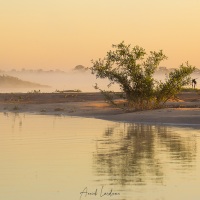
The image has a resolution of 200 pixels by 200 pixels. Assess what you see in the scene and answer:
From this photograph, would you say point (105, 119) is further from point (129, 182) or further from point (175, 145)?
point (129, 182)

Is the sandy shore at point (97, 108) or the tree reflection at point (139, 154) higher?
the sandy shore at point (97, 108)

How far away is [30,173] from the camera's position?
1795 cm

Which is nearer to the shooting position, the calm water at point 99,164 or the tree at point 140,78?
the calm water at point 99,164

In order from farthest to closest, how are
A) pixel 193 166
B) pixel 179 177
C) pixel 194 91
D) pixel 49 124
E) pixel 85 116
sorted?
pixel 194 91 < pixel 85 116 < pixel 49 124 < pixel 193 166 < pixel 179 177

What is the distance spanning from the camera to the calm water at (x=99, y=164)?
15.4 m

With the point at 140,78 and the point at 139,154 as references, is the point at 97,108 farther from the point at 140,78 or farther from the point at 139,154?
the point at 139,154

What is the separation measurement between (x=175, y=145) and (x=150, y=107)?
20552mm

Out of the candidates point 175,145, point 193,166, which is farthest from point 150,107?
point 193,166

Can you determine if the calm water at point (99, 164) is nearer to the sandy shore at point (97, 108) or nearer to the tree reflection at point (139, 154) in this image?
the tree reflection at point (139, 154)

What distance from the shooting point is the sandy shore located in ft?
130

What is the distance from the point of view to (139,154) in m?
22.2
